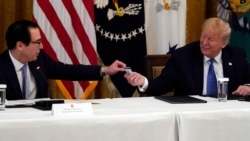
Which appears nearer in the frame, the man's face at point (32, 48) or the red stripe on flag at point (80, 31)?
the man's face at point (32, 48)

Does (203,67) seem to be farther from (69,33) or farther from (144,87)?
(69,33)

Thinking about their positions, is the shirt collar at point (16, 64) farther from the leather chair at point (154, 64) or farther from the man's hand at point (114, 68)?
the leather chair at point (154, 64)

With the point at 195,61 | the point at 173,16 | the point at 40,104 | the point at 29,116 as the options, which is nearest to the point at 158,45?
the point at 173,16

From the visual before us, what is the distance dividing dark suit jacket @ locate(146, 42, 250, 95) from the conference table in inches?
28.5

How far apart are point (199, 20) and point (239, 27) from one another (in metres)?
0.40

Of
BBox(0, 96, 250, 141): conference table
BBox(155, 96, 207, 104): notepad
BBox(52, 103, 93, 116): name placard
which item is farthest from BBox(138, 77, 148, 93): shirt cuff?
BBox(52, 103, 93, 116): name placard

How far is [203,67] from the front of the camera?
10.6 ft

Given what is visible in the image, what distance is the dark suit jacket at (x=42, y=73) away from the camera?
2.93 metres

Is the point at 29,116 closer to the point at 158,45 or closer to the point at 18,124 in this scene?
the point at 18,124

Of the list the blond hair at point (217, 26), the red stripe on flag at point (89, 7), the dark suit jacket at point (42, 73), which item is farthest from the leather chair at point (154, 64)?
the red stripe on flag at point (89, 7)

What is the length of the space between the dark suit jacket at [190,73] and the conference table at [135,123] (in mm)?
725

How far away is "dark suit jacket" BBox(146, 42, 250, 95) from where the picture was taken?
125 inches

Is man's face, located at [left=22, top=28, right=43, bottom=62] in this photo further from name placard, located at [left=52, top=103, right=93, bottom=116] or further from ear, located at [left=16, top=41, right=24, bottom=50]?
name placard, located at [left=52, top=103, right=93, bottom=116]

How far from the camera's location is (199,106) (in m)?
2.39
